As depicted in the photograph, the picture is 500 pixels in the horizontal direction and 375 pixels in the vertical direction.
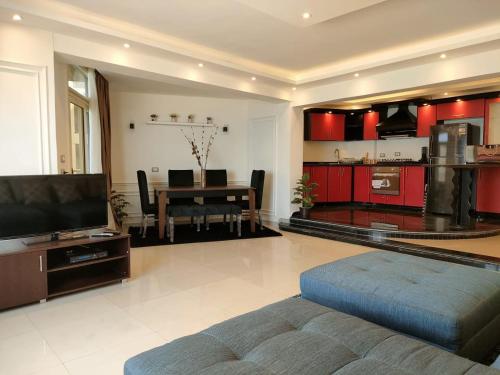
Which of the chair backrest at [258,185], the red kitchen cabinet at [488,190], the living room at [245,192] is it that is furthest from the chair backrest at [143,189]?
the red kitchen cabinet at [488,190]

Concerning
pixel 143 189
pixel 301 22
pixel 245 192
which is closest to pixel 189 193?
pixel 143 189

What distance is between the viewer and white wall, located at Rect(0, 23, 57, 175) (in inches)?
121

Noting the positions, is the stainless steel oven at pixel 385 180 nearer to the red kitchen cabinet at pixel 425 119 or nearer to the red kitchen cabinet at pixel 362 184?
the red kitchen cabinet at pixel 362 184

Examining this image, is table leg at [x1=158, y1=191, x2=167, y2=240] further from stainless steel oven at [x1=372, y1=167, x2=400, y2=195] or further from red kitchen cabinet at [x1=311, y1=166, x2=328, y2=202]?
stainless steel oven at [x1=372, y1=167, x2=400, y2=195]

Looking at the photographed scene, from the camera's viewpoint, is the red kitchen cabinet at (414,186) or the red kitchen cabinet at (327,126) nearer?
the red kitchen cabinet at (414,186)

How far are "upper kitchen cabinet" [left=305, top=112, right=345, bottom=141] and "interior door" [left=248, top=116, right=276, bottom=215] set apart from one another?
167 cm

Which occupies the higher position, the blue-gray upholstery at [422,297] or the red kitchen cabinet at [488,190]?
the red kitchen cabinet at [488,190]

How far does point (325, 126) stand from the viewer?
8.18 m

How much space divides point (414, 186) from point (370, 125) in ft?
5.77

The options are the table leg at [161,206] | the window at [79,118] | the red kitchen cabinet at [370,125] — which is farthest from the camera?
the red kitchen cabinet at [370,125]

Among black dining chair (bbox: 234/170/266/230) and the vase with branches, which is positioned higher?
the vase with branches

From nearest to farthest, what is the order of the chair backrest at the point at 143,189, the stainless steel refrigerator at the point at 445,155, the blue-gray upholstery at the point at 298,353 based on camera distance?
the blue-gray upholstery at the point at 298,353
the chair backrest at the point at 143,189
the stainless steel refrigerator at the point at 445,155

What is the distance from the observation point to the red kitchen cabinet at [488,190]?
20.4ft

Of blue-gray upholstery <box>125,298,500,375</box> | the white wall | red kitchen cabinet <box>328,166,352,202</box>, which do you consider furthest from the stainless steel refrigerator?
the white wall
